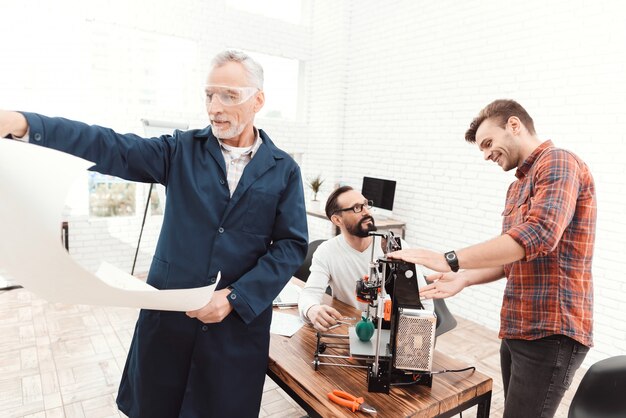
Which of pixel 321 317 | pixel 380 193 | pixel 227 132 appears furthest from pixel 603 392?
pixel 380 193

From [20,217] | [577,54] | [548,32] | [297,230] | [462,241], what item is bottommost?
[462,241]

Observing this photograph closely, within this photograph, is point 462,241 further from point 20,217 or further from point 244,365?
point 20,217

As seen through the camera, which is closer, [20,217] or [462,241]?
[20,217]

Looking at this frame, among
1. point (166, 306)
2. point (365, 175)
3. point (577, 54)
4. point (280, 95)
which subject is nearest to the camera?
point (166, 306)

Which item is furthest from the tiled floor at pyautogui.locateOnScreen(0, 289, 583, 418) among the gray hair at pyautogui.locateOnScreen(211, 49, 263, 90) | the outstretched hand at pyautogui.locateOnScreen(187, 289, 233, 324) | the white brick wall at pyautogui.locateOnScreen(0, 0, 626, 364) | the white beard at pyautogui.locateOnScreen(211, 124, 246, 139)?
the gray hair at pyautogui.locateOnScreen(211, 49, 263, 90)

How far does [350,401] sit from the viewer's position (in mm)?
1229

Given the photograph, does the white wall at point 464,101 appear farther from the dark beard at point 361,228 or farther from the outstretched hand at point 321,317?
the outstretched hand at point 321,317

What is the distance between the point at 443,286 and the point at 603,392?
2.43 feet

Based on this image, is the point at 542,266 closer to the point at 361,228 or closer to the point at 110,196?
the point at 361,228

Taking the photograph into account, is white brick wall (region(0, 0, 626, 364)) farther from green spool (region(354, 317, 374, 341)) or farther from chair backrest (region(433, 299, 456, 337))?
green spool (region(354, 317, 374, 341))

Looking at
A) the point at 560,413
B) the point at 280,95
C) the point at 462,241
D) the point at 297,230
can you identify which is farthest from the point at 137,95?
the point at 560,413

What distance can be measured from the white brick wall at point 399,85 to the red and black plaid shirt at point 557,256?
2260 millimetres

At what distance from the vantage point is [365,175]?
18.9ft

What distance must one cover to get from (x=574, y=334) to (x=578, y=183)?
20.3 inches
